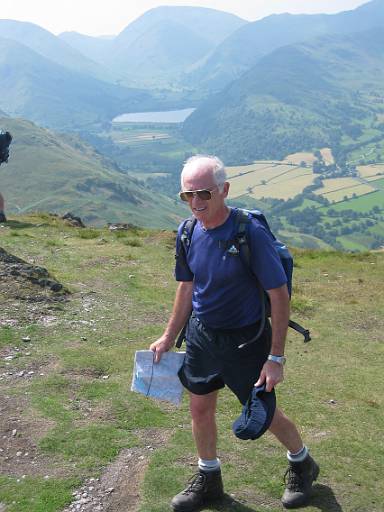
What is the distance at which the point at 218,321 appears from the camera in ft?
20.1

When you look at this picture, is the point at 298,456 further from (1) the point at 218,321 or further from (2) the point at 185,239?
(2) the point at 185,239

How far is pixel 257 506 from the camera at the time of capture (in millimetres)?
6953

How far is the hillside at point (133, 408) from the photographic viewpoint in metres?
7.32

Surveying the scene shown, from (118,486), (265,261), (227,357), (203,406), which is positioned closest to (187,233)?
(265,261)

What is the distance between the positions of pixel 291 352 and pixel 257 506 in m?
6.29

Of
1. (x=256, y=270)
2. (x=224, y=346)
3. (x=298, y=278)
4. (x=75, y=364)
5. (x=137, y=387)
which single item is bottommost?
(x=298, y=278)

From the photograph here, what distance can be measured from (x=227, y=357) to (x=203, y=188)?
1762mm

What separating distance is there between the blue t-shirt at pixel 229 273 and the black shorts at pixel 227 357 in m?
0.11

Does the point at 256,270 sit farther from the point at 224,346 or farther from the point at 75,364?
the point at 75,364

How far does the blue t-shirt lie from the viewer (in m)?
5.73

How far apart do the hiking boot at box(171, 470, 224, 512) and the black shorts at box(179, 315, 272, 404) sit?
45.1 inches

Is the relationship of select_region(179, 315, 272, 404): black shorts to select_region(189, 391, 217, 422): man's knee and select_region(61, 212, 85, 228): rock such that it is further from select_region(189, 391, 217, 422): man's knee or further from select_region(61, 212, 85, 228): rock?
select_region(61, 212, 85, 228): rock

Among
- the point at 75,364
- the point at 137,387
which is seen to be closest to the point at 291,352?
the point at 75,364

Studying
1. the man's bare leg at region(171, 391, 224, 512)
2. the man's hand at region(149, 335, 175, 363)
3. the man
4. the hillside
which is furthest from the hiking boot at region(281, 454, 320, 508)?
the man's hand at region(149, 335, 175, 363)
